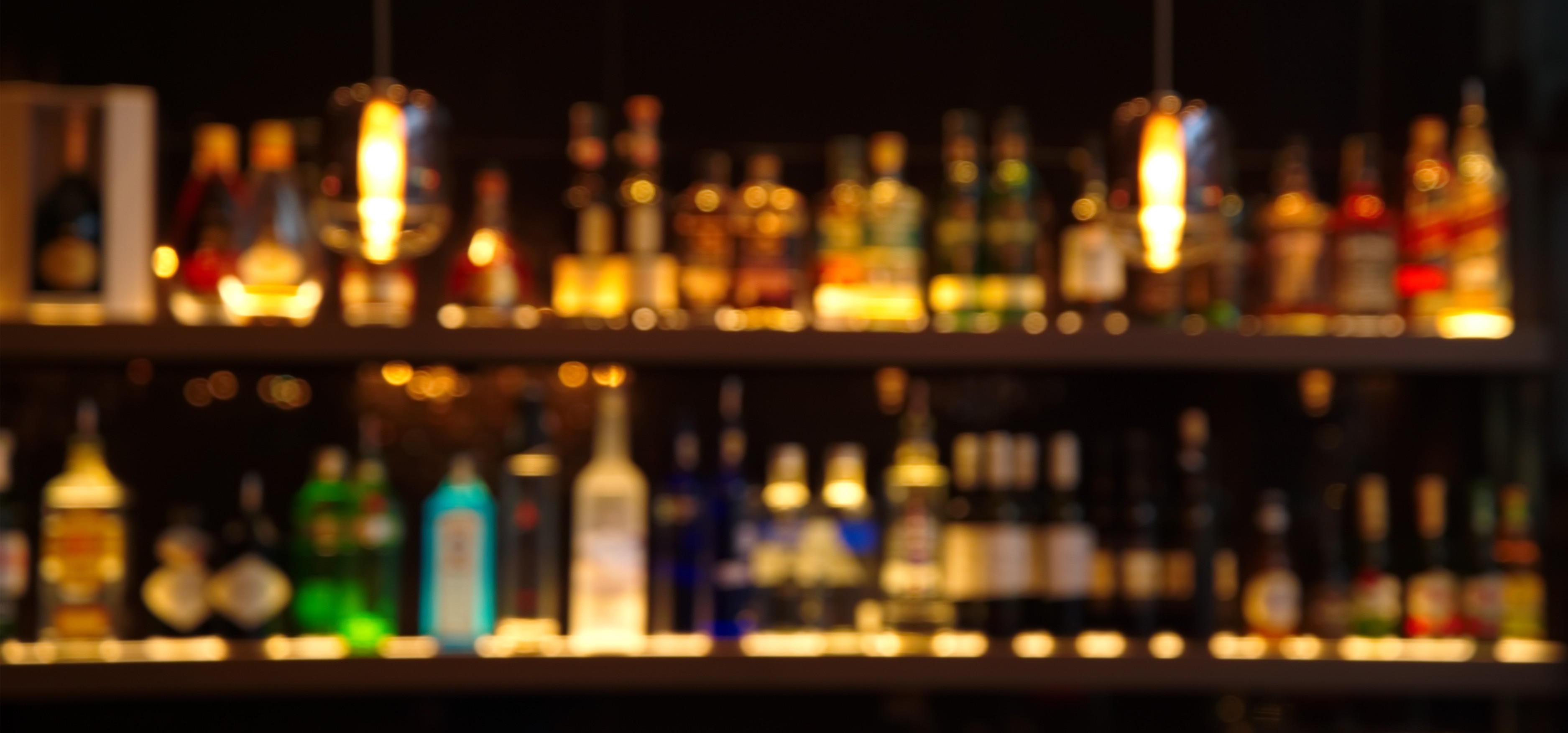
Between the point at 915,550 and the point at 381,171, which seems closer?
the point at 381,171

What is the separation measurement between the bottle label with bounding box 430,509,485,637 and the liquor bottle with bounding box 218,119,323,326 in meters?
0.27

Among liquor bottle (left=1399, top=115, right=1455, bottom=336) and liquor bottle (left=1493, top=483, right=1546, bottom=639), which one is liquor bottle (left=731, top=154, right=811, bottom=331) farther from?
liquor bottle (left=1493, top=483, right=1546, bottom=639)

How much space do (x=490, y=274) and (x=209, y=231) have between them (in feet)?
0.97

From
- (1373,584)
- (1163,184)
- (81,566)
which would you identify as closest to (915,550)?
(1373,584)

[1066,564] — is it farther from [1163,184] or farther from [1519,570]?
[1163,184]

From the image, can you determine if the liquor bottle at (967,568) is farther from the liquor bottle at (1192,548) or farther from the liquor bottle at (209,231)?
the liquor bottle at (209,231)

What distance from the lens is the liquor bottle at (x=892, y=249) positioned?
164cm

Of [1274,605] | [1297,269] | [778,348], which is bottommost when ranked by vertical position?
[1274,605]

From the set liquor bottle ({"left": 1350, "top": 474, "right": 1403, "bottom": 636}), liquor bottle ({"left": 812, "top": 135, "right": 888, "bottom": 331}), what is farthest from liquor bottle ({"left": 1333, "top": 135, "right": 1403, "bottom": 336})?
liquor bottle ({"left": 812, "top": 135, "right": 888, "bottom": 331})

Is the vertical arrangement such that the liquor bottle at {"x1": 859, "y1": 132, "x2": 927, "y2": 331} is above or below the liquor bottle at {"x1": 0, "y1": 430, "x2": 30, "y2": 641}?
above

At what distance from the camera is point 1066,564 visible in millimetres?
1626

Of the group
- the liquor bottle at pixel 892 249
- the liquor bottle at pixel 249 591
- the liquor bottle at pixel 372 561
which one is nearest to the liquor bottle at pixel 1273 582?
the liquor bottle at pixel 892 249

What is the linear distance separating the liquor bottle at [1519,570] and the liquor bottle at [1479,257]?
20 centimetres

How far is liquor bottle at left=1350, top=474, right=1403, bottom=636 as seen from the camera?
1648mm
